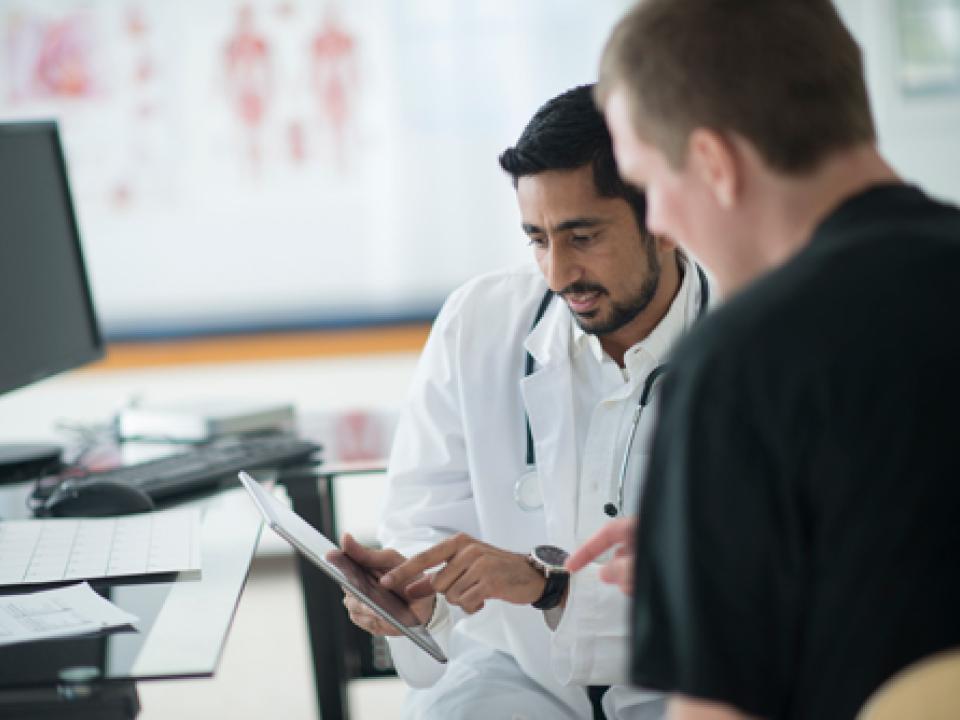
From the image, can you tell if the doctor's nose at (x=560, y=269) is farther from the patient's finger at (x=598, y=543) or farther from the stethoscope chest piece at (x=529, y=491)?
the patient's finger at (x=598, y=543)

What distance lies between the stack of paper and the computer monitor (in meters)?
0.67

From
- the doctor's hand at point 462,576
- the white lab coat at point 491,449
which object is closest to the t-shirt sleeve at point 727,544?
the doctor's hand at point 462,576

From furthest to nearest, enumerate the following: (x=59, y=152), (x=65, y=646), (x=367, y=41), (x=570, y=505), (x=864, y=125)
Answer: (x=367, y=41) → (x=59, y=152) → (x=570, y=505) → (x=65, y=646) → (x=864, y=125)

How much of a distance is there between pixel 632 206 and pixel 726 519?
103 cm

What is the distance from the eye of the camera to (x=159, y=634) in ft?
4.08

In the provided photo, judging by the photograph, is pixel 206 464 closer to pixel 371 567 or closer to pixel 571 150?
pixel 371 567

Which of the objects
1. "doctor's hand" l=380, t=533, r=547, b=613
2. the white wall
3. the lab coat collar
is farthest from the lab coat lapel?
the white wall

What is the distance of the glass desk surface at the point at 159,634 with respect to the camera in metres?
1.14

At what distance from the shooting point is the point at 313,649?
2.26m

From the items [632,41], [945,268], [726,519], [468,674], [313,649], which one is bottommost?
[313,649]

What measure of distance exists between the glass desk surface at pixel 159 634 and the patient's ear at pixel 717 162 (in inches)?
25.4

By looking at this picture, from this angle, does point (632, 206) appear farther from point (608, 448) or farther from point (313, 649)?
point (313, 649)

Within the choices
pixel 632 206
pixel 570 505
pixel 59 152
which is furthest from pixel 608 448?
pixel 59 152

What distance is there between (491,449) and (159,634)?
683 mm
